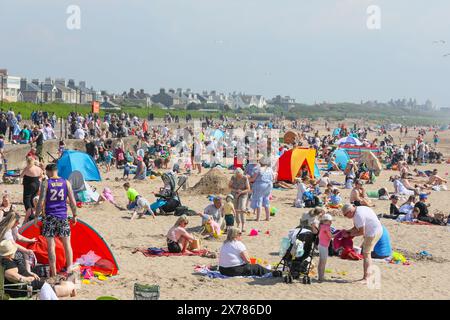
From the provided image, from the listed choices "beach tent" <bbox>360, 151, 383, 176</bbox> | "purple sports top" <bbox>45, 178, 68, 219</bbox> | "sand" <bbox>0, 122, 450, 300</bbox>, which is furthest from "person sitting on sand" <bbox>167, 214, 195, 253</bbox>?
"beach tent" <bbox>360, 151, 383, 176</bbox>

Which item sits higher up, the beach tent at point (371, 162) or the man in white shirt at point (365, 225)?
the man in white shirt at point (365, 225)

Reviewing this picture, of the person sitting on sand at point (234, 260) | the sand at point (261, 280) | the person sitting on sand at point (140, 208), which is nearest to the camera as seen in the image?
the sand at point (261, 280)

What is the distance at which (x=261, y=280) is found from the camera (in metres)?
9.37

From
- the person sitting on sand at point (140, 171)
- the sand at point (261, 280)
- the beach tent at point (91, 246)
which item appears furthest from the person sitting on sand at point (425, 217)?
the person sitting on sand at point (140, 171)

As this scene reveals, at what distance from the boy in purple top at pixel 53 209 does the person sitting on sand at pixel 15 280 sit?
0.48 meters

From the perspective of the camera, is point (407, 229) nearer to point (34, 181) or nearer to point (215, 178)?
point (215, 178)

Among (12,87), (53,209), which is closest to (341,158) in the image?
(53,209)

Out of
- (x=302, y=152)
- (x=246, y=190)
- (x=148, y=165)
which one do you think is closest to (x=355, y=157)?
(x=302, y=152)

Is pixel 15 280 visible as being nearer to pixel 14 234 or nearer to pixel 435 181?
pixel 14 234

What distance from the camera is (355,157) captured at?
2895cm

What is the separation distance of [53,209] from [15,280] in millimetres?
1004

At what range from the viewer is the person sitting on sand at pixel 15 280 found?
26.2ft

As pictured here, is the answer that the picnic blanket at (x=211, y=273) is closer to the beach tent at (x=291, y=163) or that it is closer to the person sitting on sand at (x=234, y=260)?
the person sitting on sand at (x=234, y=260)

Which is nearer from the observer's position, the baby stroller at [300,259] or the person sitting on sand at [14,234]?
the person sitting on sand at [14,234]
